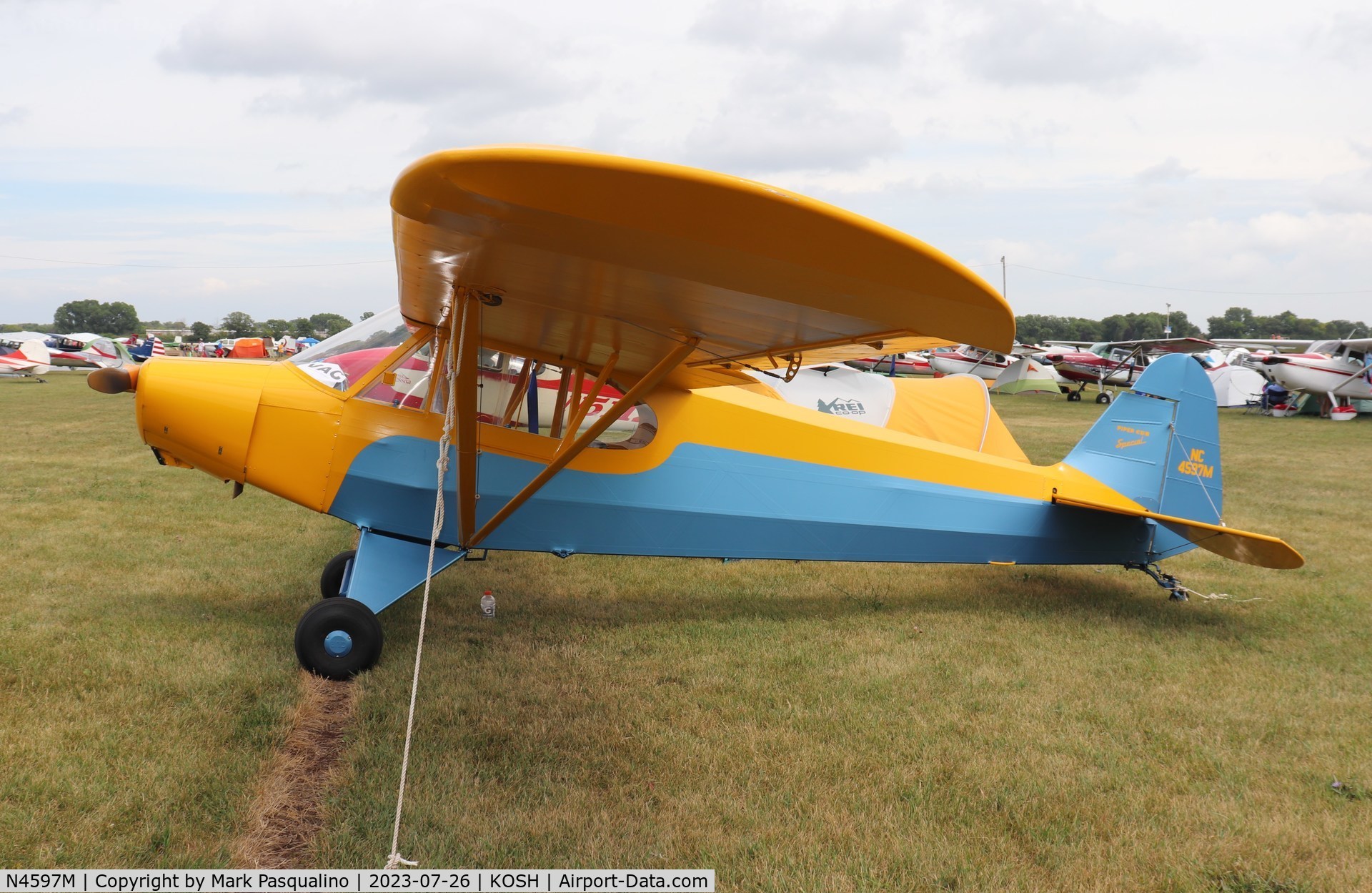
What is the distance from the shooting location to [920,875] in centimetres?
307

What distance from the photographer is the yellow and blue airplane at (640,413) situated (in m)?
2.41

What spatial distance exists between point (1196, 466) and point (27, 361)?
41259mm

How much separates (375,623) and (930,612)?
3755 mm

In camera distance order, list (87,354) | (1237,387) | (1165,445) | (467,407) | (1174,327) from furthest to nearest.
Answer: (1174,327) → (87,354) → (1237,387) → (1165,445) → (467,407)

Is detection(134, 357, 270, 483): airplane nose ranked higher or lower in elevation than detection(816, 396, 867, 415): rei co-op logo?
higher

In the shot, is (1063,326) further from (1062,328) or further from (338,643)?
(338,643)

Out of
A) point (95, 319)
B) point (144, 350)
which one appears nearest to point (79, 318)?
point (95, 319)

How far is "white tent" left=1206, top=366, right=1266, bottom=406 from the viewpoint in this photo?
92.4 ft

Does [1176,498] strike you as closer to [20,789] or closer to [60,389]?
[20,789]

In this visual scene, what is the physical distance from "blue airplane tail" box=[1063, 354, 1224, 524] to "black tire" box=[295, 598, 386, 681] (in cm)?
498

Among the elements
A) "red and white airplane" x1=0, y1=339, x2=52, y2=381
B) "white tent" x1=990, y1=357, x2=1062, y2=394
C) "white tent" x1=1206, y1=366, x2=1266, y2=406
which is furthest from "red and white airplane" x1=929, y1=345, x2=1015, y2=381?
"red and white airplane" x1=0, y1=339, x2=52, y2=381

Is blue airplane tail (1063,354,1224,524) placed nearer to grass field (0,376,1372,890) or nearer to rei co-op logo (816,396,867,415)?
grass field (0,376,1372,890)

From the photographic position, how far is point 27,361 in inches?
1367

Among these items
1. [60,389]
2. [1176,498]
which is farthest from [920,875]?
A: [60,389]
